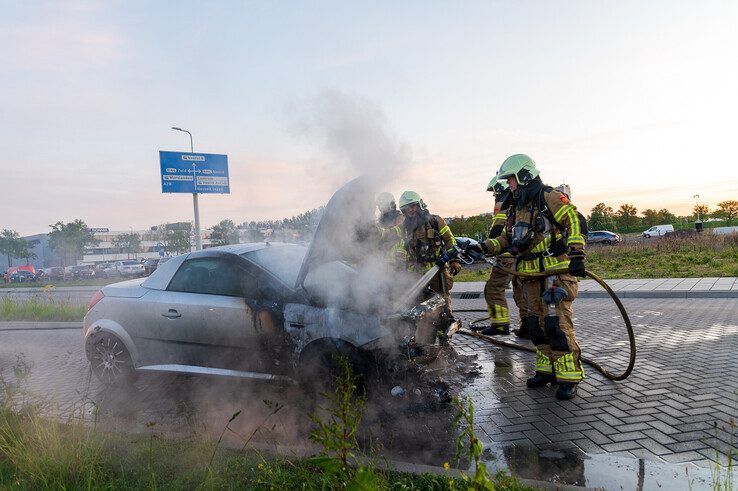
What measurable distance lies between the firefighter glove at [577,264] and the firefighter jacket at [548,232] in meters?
0.06

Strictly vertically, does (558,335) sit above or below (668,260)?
above

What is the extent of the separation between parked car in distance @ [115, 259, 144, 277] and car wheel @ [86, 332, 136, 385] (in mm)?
35741

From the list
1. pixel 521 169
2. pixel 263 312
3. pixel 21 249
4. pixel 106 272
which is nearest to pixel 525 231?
pixel 521 169

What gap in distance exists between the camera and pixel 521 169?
4840 millimetres

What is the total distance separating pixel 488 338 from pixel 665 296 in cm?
561

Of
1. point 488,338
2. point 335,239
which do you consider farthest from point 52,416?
point 488,338

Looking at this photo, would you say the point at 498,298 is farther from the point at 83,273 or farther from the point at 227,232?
the point at 83,273

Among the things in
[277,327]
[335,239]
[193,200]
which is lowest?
[277,327]

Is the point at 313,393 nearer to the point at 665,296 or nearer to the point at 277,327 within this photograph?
the point at 277,327

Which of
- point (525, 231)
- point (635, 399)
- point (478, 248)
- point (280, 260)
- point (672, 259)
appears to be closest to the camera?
point (635, 399)

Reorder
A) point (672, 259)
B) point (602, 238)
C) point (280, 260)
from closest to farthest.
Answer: point (280, 260)
point (672, 259)
point (602, 238)

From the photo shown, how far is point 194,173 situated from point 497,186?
52.7 ft

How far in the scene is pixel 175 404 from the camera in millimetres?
4730

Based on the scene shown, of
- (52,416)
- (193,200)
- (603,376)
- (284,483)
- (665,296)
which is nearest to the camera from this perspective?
(284,483)
